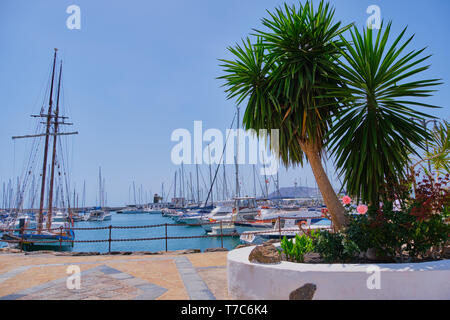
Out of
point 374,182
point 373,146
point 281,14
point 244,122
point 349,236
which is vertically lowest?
point 349,236

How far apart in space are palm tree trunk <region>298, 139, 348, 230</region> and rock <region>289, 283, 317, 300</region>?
2405 mm

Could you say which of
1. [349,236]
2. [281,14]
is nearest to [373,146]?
[349,236]

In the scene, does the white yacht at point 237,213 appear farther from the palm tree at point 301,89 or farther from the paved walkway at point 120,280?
the palm tree at point 301,89

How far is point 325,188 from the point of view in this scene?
682 centimetres

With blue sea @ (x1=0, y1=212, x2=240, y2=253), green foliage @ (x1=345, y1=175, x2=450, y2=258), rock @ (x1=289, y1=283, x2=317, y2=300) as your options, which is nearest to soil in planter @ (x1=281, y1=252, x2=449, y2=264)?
green foliage @ (x1=345, y1=175, x2=450, y2=258)

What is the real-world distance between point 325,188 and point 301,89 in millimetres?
2185

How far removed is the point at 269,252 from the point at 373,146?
298 centimetres

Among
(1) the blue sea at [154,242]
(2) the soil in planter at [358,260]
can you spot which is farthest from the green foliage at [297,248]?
(1) the blue sea at [154,242]

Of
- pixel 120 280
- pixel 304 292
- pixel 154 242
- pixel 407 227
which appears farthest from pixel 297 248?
pixel 154 242

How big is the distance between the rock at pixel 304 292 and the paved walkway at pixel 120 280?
4.48ft

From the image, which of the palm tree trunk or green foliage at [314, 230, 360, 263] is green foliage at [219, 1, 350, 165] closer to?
the palm tree trunk

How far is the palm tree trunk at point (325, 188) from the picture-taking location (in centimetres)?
668
